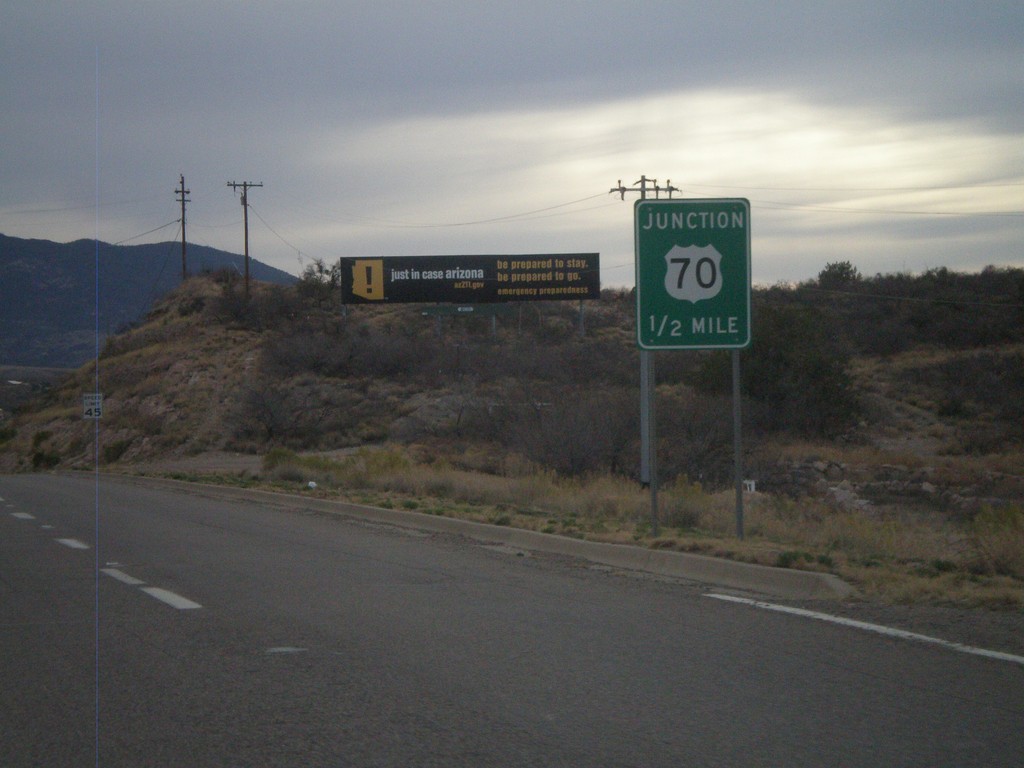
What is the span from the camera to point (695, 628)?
8.91m

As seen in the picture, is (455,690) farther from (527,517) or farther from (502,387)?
(502,387)

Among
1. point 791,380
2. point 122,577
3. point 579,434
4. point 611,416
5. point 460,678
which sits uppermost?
point 791,380

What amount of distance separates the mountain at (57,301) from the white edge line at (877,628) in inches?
4474

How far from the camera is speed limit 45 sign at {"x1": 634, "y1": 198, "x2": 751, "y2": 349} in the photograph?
1387 cm

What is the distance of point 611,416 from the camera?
38.0 meters

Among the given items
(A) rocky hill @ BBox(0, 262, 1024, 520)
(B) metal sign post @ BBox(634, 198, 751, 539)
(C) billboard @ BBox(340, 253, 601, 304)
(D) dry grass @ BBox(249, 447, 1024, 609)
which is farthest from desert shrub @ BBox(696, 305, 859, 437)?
(B) metal sign post @ BBox(634, 198, 751, 539)

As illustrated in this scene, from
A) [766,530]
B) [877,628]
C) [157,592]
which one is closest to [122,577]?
[157,592]

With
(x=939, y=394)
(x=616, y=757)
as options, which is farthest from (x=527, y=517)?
(x=939, y=394)

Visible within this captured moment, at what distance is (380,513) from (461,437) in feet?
92.5

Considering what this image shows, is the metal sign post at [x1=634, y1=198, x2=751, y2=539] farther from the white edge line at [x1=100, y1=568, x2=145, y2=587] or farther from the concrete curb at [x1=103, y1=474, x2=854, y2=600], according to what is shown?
the white edge line at [x1=100, y1=568, x2=145, y2=587]

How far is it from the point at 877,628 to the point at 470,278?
168 feet

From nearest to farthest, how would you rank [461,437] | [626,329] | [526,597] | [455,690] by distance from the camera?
[455,690]
[526,597]
[461,437]
[626,329]

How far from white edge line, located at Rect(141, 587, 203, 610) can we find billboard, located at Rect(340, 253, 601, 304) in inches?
1850

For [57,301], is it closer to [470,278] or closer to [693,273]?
[470,278]
